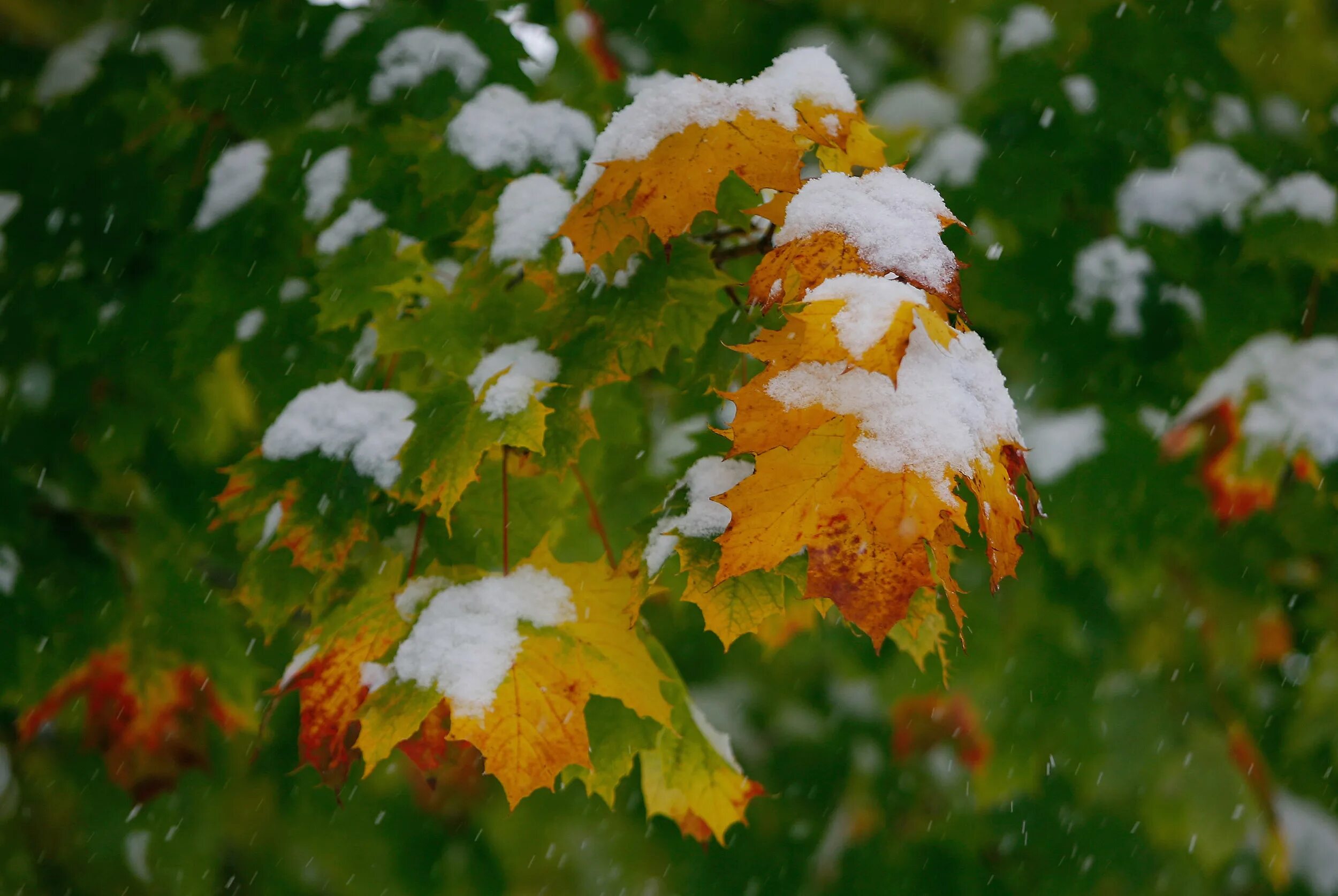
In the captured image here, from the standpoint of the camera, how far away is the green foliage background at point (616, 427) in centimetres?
167

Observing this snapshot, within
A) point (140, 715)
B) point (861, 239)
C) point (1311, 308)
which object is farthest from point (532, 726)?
point (1311, 308)

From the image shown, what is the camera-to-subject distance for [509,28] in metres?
1.82

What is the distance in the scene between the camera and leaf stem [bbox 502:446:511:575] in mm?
1222

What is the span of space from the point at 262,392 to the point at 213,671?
2.60 feet

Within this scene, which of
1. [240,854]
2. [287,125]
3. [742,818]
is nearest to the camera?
[742,818]

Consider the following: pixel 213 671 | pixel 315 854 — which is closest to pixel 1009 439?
pixel 213 671

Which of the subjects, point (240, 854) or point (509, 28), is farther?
point (240, 854)

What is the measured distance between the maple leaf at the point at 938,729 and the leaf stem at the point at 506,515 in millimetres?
2019

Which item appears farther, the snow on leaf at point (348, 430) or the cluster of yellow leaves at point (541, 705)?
the snow on leaf at point (348, 430)

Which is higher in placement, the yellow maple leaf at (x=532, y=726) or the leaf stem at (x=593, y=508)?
the yellow maple leaf at (x=532, y=726)

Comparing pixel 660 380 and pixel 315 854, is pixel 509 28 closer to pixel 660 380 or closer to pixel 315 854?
pixel 660 380

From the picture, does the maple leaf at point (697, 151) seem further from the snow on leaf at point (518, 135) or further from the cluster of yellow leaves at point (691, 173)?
the snow on leaf at point (518, 135)

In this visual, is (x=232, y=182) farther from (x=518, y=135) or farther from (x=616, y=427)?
(x=616, y=427)

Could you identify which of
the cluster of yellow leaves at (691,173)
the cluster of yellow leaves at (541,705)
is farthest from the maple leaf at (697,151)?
the cluster of yellow leaves at (541,705)
